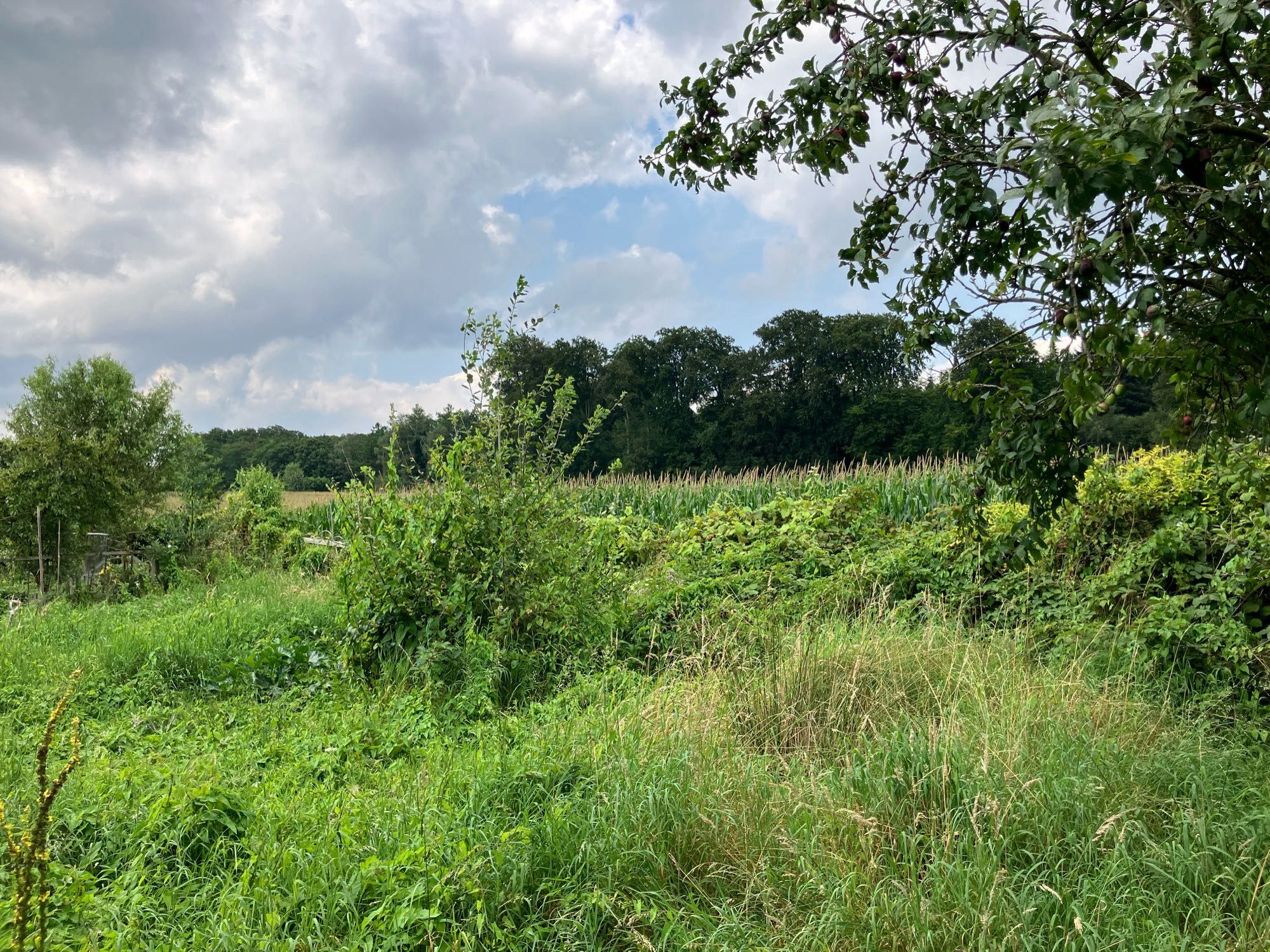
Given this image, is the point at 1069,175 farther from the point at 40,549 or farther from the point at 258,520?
the point at 258,520

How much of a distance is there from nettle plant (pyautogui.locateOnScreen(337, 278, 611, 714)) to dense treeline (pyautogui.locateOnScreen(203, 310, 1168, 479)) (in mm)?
24392

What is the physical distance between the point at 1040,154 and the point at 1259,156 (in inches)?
33.0

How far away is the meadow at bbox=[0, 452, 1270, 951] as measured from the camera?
2.33 m

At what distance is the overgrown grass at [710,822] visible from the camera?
2279mm

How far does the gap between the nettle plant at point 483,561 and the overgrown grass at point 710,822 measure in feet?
3.31

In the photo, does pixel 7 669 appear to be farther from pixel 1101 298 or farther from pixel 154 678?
pixel 1101 298

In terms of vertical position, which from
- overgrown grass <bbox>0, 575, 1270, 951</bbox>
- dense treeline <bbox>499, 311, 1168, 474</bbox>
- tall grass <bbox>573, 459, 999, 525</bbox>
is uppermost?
dense treeline <bbox>499, 311, 1168, 474</bbox>

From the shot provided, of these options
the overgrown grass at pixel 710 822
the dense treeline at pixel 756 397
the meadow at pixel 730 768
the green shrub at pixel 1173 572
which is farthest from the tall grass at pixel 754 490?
the dense treeline at pixel 756 397

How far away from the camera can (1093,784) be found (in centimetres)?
288

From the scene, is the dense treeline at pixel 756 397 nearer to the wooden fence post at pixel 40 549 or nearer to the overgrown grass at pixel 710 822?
the wooden fence post at pixel 40 549

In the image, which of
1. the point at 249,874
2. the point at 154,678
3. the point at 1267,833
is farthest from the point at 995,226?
the point at 154,678

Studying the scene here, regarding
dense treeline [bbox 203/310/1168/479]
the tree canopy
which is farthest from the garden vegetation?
dense treeline [bbox 203/310/1168/479]

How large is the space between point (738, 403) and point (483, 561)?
1402 inches

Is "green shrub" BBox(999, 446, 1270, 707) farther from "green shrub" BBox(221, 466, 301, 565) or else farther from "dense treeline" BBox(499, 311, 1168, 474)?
"dense treeline" BBox(499, 311, 1168, 474)
